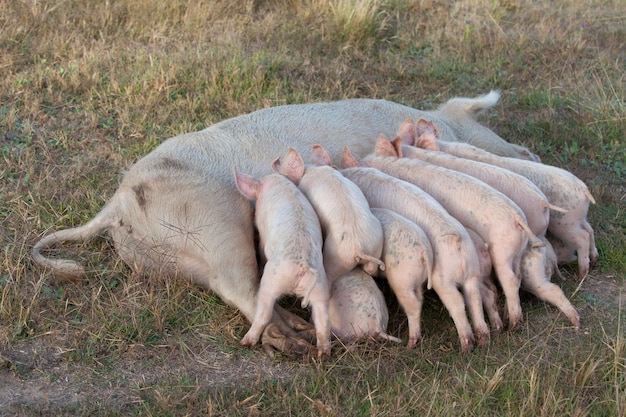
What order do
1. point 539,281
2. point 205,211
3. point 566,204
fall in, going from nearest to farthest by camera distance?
point 539,281 < point 205,211 < point 566,204

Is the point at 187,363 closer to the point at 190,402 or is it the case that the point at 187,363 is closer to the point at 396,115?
the point at 190,402

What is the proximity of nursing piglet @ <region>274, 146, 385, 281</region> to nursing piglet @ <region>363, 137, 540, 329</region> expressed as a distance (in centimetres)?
50

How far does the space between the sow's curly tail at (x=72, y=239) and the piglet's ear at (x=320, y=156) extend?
1130 millimetres

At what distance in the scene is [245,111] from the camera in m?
6.27

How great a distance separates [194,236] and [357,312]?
3.20 feet

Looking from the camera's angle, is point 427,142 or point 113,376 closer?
point 113,376

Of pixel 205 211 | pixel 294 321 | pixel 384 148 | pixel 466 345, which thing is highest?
pixel 384 148

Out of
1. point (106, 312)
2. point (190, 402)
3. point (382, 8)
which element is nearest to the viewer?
point (190, 402)

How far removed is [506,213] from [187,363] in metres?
1.68

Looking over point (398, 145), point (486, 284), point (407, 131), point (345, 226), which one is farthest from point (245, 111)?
point (486, 284)

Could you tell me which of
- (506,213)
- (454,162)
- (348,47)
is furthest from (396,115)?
(348,47)

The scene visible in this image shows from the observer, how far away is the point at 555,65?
7535 mm

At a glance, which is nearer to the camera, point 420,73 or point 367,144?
point 367,144

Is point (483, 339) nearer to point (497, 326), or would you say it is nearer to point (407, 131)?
point (497, 326)
